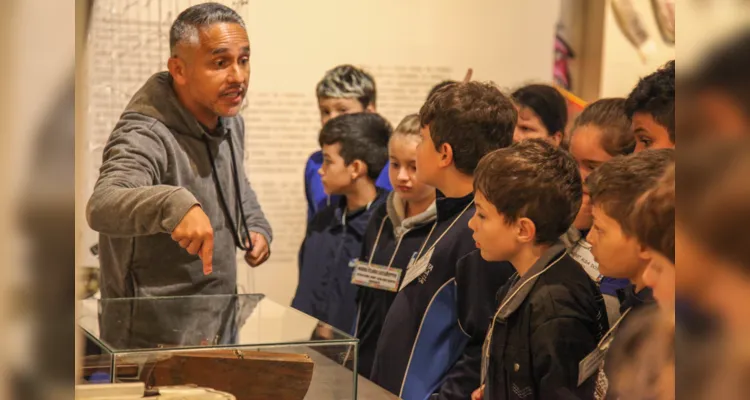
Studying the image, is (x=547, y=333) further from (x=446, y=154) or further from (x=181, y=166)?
(x=181, y=166)

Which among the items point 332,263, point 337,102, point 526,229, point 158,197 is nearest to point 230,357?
point 158,197

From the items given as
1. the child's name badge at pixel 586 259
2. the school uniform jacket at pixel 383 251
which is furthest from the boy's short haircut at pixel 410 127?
the child's name badge at pixel 586 259

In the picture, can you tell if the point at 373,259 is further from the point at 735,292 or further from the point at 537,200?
the point at 735,292

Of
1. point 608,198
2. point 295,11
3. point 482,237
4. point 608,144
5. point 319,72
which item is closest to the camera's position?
point 608,198

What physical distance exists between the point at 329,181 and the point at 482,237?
3.79ft

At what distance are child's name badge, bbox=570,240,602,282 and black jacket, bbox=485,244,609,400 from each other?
8 centimetres

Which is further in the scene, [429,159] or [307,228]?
[307,228]

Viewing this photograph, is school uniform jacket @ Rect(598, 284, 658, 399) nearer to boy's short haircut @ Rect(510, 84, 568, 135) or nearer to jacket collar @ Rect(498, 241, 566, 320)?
jacket collar @ Rect(498, 241, 566, 320)

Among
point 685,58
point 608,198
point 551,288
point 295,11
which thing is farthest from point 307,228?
point 685,58

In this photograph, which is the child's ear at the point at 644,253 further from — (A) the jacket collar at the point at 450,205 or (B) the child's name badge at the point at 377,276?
(B) the child's name badge at the point at 377,276

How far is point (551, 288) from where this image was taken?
165cm

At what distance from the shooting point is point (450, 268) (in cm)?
203

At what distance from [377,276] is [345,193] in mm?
627

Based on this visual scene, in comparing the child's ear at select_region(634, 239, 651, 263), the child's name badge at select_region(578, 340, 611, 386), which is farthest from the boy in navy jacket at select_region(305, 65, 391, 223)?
the child's ear at select_region(634, 239, 651, 263)
